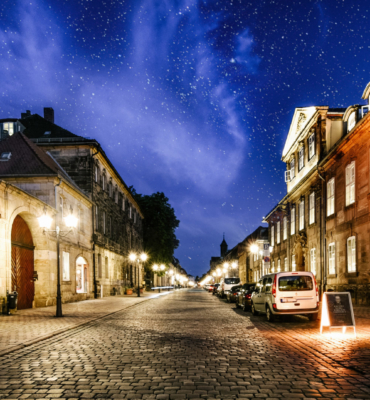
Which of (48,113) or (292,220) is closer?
(292,220)

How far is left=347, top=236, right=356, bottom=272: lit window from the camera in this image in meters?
23.5

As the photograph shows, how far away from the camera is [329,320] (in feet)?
37.2

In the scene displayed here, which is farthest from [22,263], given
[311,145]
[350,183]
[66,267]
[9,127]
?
[9,127]

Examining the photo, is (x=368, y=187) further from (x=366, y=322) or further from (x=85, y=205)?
(x=85, y=205)

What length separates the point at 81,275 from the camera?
1276 inches

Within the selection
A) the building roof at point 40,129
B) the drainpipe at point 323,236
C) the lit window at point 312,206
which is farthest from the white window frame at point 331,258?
the building roof at point 40,129

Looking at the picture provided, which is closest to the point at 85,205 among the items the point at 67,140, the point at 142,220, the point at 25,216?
the point at 67,140

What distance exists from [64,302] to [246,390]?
75.4 feet

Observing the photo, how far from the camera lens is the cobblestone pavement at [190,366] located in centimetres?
592

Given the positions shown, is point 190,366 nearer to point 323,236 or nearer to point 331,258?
point 331,258

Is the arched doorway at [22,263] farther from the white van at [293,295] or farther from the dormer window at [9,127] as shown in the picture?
the dormer window at [9,127]

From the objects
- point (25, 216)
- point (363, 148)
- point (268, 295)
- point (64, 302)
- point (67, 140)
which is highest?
point (67, 140)

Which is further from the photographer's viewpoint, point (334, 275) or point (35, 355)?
point (334, 275)

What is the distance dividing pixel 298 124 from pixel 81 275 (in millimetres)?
20703
